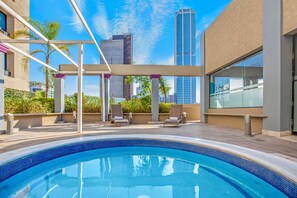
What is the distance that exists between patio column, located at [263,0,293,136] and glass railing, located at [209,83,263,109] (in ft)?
2.84

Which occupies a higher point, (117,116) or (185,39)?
(185,39)

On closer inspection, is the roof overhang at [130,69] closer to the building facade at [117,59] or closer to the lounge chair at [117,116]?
the lounge chair at [117,116]

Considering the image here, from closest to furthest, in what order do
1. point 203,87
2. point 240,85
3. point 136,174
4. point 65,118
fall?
point 136,174, point 240,85, point 65,118, point 203,87

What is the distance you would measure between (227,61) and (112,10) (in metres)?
14.5

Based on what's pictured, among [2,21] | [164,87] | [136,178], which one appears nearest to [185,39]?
[164,87]

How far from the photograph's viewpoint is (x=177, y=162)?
4.68 meters

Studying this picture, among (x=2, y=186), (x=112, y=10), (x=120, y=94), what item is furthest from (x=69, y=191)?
(x=112, y=10)

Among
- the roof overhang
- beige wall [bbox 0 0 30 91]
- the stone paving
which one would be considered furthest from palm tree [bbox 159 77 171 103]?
the stone paving

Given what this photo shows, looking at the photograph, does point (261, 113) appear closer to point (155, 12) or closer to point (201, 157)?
point (201, 157)

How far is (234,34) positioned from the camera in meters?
9.07

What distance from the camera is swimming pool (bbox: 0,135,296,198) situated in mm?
3143

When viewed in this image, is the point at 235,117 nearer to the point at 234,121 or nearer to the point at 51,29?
the point at 234,121

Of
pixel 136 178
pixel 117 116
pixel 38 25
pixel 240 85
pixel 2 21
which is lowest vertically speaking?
pixel 136 178

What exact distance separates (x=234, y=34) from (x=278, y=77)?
3.66m
